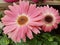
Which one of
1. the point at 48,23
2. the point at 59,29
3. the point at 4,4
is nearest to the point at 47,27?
the point at 48,23

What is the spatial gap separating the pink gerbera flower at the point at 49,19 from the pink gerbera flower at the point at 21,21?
0.11 ft

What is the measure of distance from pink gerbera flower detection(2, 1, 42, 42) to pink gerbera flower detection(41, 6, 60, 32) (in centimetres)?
3

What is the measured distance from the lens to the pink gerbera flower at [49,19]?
0.42 m

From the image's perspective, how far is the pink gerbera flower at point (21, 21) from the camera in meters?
0.38

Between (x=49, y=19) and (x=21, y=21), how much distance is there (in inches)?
3.2

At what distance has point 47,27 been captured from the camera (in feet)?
1.39

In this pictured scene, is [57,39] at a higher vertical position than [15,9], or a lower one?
lower

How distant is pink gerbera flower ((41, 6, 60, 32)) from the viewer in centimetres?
42

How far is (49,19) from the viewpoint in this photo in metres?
0.43

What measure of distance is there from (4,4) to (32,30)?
0.95 ft

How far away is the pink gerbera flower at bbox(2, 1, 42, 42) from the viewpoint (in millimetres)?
382

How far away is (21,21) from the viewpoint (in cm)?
40

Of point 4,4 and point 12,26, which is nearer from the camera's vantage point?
point 12,26

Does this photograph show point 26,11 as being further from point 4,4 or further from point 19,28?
point 4,4
